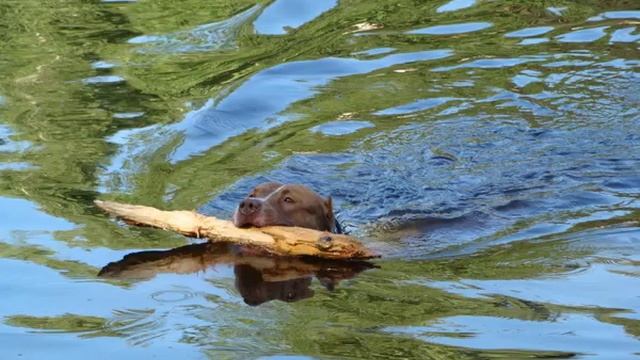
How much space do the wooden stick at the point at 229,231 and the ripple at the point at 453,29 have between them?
638cm

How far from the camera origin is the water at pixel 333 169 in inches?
255

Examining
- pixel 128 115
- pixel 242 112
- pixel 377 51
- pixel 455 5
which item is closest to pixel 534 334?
pixel 242 112

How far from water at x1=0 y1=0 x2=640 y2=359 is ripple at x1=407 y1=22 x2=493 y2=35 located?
35mm

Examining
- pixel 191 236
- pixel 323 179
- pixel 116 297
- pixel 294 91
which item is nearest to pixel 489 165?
pixel 323 179

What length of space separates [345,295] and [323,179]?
3.36 metres

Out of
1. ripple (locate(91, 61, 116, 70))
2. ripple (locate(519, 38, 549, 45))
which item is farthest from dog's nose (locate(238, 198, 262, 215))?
ripple (locate(519, 38, 549, 45))

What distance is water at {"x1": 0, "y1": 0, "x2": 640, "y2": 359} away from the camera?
647 centimetres

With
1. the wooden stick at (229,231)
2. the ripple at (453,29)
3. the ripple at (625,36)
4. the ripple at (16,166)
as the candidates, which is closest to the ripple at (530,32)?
the ripple at (453,29)

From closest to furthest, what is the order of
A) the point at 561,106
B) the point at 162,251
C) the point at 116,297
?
1. the point at 116,297
2. the point at 162,251
3. the point at 561,106

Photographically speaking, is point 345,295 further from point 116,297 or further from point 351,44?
point 351,44

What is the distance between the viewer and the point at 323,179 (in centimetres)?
1035

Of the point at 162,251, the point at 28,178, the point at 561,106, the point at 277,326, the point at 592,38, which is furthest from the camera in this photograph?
the point at 592,38

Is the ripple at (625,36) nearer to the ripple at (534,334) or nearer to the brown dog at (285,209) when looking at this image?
the brown dog at (285,209)

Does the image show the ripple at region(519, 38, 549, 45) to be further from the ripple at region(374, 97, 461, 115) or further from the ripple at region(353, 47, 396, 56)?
the ripple at region(374, 97, 461, 115)
